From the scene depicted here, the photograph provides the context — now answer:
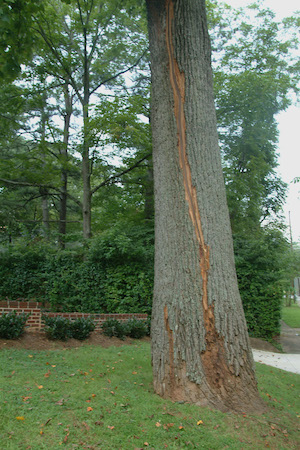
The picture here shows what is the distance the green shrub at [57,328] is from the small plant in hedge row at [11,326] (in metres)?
0.57

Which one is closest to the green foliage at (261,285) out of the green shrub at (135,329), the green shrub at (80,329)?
the green shrub at (135,329)

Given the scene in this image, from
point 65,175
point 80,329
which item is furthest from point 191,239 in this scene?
point 65,175

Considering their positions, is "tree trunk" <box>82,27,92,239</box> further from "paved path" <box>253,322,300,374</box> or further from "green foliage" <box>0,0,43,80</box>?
"paved path" <box>253,322,300,374</box>

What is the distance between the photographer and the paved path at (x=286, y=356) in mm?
7886

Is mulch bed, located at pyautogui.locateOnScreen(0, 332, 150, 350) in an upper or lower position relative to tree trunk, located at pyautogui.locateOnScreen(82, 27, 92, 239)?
lower

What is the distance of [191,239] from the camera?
12.7 feet

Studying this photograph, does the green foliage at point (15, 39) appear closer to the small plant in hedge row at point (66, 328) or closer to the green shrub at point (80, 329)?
the small plant in hedge row at point (66, 328)

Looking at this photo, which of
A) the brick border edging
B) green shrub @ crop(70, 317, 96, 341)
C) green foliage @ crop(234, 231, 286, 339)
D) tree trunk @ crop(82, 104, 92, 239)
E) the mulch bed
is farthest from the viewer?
tree trunk @ crop(82, 104, 92, 239)

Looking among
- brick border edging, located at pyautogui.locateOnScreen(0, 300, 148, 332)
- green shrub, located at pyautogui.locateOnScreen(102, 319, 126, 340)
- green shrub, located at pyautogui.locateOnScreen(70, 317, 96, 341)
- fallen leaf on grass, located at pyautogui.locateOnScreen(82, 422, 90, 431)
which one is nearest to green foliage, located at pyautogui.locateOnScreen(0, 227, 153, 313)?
brick border edging, located at pyautogui.locateOnScreen(0, 300, 148, 332)

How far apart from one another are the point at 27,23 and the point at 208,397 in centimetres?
721

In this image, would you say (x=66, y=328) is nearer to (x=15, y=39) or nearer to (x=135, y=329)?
(x=135, y=329)

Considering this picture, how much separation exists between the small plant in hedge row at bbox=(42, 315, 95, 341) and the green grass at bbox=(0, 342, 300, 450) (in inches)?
72.0

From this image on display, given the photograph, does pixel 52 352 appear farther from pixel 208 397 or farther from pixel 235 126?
pixel 235 126

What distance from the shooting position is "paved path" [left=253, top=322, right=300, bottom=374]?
789 centimetres
